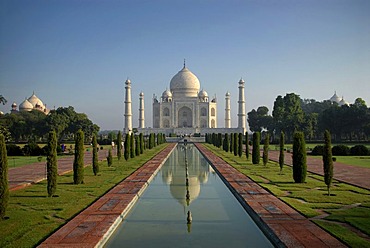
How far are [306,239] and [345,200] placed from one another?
2.67 metres

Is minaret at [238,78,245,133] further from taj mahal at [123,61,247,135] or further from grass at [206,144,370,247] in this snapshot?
grass at [206,144,370,247]

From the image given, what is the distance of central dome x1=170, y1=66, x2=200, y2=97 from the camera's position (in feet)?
165

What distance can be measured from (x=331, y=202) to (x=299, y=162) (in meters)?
2.51

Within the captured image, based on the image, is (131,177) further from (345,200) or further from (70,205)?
(345,200)

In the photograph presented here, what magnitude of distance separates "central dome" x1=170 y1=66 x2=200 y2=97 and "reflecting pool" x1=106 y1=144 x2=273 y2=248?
41821mm

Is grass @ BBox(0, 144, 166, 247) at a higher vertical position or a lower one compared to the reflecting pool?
higher

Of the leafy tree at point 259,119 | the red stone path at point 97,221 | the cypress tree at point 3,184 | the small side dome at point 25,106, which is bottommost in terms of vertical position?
the red stone path at point 97,221

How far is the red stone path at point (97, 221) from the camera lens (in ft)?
14.8

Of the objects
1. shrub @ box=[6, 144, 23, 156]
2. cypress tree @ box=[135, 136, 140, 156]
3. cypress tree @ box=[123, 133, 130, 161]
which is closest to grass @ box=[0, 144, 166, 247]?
cypress tree @ box=[123, 133, 130, 161]

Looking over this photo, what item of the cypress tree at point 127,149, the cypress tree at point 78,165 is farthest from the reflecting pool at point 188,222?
the cypress tree at point 127,149

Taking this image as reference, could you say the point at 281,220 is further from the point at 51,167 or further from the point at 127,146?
the point at 127,146

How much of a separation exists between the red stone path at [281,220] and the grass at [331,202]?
15 cm

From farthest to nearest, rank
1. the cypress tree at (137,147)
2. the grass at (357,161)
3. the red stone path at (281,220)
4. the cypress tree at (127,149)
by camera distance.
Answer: the cypress tree at (137,147) → the cypress tree at (127,149) → the grass at (357,161) → the red stone path at (281,220)

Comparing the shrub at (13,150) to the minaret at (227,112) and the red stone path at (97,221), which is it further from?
the minaret at (227,112)
